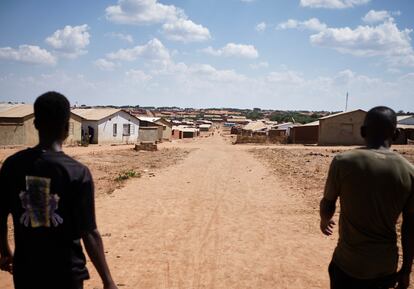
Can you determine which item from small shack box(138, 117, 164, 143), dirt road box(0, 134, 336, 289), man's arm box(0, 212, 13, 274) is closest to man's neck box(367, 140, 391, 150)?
man's arm box(0, 212, 13, 274)

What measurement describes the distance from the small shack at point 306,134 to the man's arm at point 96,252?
4205 centimetres

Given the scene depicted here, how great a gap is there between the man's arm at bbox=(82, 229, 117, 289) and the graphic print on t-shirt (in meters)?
0.20

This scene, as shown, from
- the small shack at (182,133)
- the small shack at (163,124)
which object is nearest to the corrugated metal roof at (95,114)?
the small shack at (163,124)

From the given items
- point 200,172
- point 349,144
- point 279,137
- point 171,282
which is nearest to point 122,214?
point 171,282

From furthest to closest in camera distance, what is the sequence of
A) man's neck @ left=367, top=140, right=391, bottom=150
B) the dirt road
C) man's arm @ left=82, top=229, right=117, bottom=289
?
the dirt road, man's neck @ left=367, top=140, right=391, bottom=150, man's arm @ left=82, top=229, right=117, bottom=289

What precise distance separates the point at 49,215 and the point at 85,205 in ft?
0.69

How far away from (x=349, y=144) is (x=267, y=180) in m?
26.3

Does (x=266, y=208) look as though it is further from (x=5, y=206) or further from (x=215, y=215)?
(x=5, y=206)

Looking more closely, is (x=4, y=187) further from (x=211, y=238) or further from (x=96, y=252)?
(x=211, y=238)

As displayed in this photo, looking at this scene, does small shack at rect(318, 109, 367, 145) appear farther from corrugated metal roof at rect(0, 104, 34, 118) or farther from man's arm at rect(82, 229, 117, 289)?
man's arm at rect(82, 229, 117, 289)

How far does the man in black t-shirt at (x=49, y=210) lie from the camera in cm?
233

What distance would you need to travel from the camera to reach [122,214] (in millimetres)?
9352

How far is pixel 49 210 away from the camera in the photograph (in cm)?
233

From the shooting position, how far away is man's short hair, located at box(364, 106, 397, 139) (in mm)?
2887
